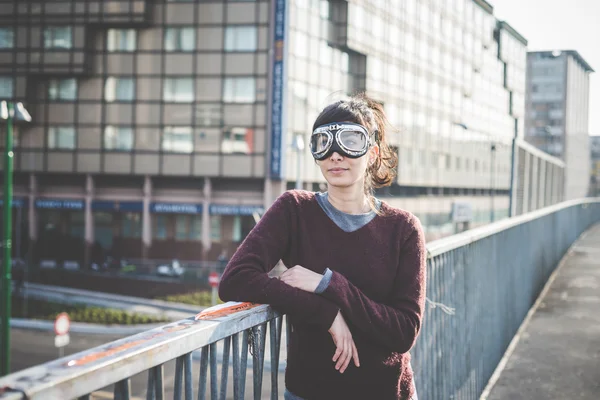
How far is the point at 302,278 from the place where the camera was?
246 cm

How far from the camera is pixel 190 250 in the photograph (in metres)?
40.4

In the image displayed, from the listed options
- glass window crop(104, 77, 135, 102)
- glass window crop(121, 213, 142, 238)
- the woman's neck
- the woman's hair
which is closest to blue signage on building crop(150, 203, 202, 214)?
glass window crop(121, 213, 142, 238)

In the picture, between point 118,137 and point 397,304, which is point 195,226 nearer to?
point 118,137

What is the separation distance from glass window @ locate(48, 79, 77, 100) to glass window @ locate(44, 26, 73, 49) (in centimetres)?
225

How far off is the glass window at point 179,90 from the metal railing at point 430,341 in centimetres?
3185

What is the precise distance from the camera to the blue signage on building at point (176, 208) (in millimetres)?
39906

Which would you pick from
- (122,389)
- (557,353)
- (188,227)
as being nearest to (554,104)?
(188,227)

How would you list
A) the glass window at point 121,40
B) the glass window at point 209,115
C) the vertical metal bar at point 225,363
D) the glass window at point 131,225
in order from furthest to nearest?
the glass window at point 131,225
the glass window at point 121,40
the glass window at point 209,115
the vertical metal bar at point 225,363

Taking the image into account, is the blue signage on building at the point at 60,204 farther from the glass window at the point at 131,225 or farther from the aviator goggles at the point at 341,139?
the aviator goggles at the point at 341,139

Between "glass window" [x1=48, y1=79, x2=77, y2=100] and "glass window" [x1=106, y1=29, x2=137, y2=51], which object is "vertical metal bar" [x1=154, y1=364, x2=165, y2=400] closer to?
"glass window" [x1=106, y1=29, x2=137, y2=51]

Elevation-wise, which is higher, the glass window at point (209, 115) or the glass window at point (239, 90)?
the glass window at point (239, 90)

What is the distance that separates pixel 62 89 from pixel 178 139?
8780 millimetres

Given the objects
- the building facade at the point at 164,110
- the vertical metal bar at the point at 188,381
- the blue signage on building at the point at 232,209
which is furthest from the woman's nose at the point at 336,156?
the blue signage on building at the point at 232,209

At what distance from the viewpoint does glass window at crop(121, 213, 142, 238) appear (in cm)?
4131
